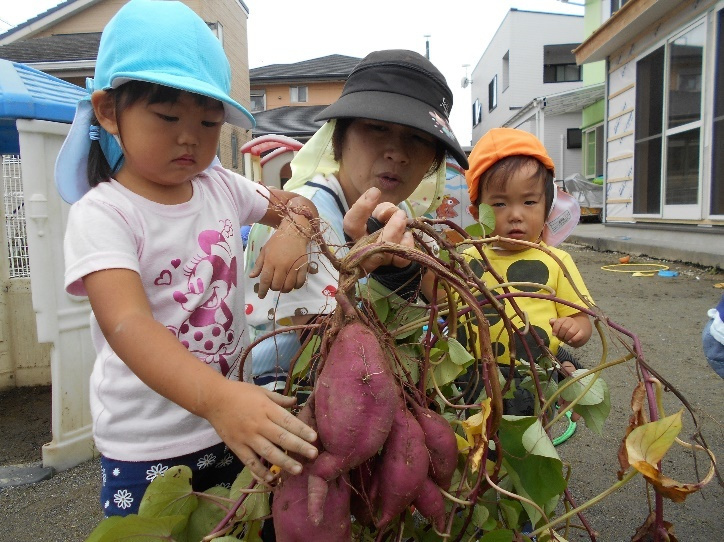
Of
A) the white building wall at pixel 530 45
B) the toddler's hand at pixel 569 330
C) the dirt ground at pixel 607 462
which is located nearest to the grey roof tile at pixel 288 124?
the white building wall at pixel 530 45

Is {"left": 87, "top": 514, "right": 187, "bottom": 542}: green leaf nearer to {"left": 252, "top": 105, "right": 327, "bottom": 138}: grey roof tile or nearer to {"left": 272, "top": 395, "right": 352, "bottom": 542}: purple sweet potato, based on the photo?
{"left": 272, "top": 395, "right": 352, "bottom": 542}: purple sweet potato

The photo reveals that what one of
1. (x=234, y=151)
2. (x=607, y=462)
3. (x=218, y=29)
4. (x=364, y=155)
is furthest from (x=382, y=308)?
(x=234, y=151)

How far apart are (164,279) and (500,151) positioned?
1238 millimetres

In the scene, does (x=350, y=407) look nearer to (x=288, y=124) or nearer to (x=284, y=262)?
(x=284, y=262)

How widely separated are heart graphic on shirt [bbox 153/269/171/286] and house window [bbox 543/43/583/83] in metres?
27.7

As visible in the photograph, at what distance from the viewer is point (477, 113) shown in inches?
1359

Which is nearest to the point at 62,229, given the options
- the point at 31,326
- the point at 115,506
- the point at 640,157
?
the point at 31,326

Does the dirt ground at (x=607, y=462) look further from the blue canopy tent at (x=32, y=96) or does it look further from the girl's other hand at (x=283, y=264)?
the blue canopy tent at (x=32, y=96)

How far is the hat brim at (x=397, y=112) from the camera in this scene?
4.34 feet

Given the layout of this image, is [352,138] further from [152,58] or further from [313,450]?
[313,450]

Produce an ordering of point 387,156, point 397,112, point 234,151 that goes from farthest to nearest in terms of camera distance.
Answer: point 234,151
point 387,156
point 397,112

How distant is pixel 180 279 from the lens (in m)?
1.26

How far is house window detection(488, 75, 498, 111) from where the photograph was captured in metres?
27.6

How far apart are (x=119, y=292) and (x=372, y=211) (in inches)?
18.7
